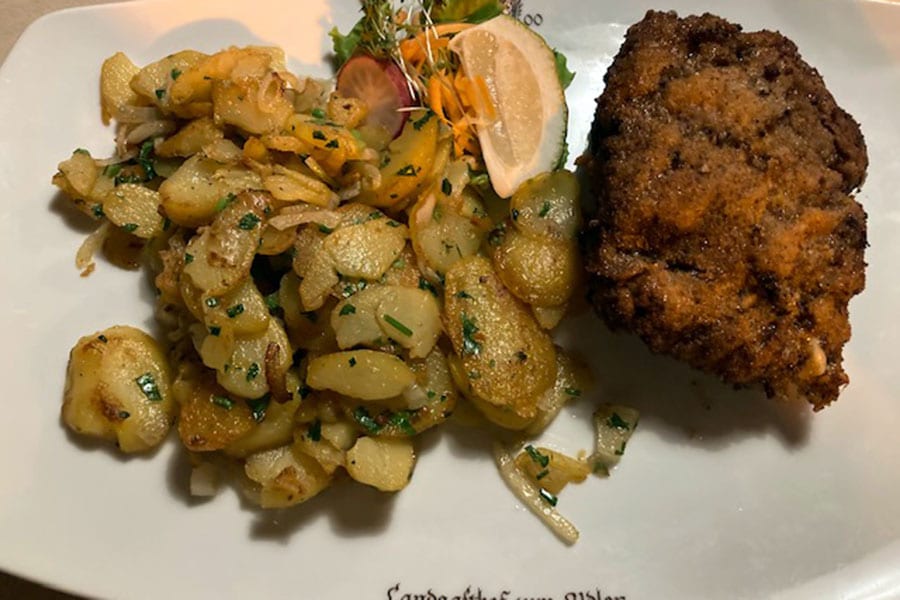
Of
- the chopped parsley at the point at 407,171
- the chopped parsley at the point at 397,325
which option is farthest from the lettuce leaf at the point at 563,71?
the chopped parsley at the point at 397,325

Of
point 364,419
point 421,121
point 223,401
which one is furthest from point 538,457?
point 421,121

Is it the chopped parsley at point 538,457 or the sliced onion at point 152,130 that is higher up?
the sliced onion at point 152,130

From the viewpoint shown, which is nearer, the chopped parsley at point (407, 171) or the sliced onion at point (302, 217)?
the sliced onion at point (302, 217)

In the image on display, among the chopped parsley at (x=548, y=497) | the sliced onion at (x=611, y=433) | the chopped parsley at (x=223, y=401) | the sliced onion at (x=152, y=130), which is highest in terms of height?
the sliced onion at (x=152, y=130)

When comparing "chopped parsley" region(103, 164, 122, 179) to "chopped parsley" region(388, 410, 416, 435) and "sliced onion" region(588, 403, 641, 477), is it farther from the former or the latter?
"sliced onion" region(588, 403, 641, 477)

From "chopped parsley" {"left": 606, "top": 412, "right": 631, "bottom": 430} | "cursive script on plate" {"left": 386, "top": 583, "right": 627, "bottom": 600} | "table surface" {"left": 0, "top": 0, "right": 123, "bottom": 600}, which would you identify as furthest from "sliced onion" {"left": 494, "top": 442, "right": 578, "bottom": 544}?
"table surface" {"left": 0, "top": 0, "right": 123, "bottom": 600}

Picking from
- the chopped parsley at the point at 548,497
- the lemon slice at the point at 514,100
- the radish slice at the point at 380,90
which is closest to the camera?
the chopped parsley at the point at 548,497

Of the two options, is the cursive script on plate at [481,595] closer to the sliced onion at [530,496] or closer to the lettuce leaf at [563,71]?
the sliced onion at [530,496]

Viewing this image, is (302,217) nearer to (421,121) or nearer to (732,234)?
(421,121)
